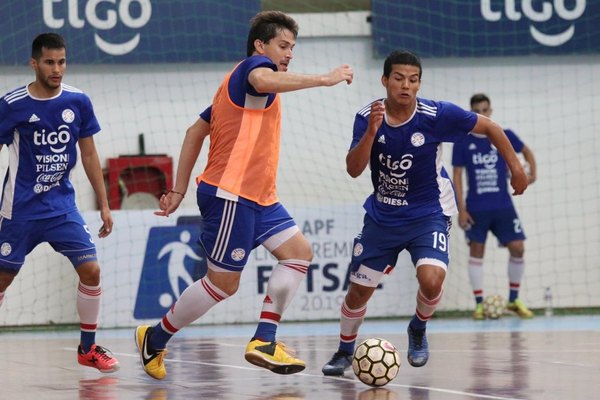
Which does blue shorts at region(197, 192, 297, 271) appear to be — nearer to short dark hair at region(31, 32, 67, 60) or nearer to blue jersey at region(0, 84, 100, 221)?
blue jersey at region(0, 84, 100, 221)

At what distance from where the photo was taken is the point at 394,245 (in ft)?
27.5

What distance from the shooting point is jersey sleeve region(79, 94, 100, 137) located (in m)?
8.73

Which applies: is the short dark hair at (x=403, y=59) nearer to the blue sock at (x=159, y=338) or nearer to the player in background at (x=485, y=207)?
the blue sock at (x=159, y=338)

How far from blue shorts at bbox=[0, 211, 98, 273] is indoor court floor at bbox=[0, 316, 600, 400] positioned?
32.4 inches

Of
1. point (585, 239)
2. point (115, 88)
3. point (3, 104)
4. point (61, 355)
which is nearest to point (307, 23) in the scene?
point (115, 88)

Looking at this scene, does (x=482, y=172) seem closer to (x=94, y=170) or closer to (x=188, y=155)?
(x=94, y=170)

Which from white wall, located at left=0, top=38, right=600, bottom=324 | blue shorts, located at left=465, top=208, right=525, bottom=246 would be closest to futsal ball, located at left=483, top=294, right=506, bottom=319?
blue shorts, located at left=465, top=208, right=525, bottom=246

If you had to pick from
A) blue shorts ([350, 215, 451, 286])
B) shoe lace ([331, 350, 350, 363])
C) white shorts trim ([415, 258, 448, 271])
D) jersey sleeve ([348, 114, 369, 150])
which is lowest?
shoe lace ([331, 350, 350, 363])

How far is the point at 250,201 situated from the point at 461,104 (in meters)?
8.81

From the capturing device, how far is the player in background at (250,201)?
759 cm

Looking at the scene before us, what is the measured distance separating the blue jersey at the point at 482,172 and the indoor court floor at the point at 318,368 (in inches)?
64.4

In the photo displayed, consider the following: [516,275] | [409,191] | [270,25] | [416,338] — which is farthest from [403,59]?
[516,275]

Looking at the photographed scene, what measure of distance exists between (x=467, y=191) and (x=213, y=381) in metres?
7.36

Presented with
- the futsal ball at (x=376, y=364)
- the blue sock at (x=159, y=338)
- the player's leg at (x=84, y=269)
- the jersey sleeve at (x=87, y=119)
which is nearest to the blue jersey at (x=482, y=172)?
the jersey sleeve at (x=87, y=119)
